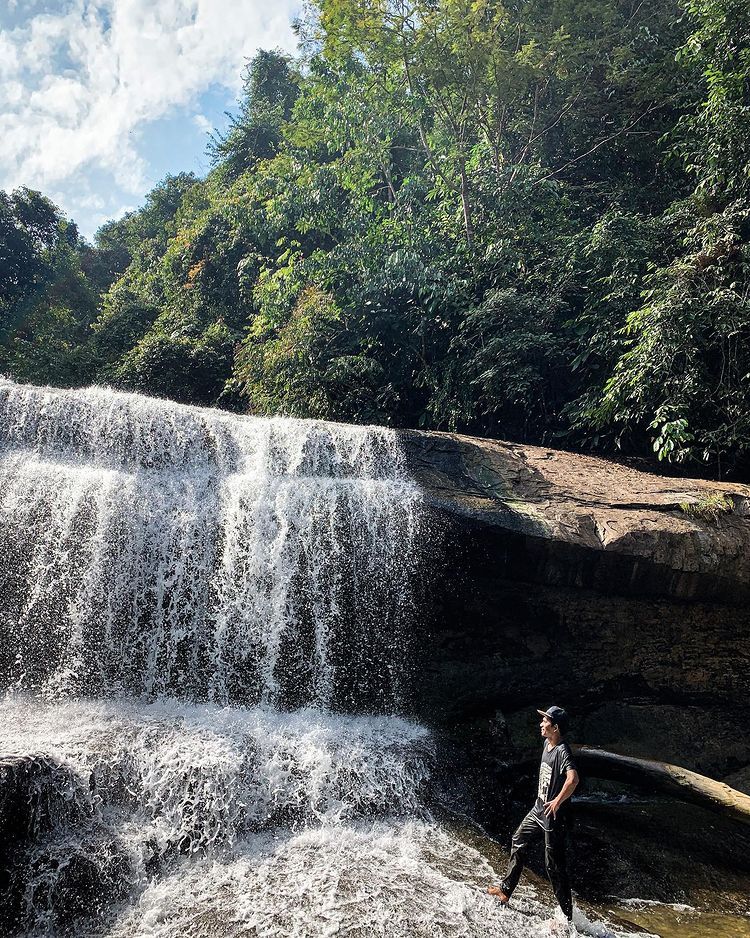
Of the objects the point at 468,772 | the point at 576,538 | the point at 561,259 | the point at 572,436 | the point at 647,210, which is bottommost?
the point at 468,772

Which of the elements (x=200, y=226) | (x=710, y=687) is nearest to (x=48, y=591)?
(x=710, y=687)

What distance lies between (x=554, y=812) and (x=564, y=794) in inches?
8.3

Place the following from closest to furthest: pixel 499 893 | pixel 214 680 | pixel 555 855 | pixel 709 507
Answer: pixel 555 855
pixel 499 893
pixel 214 680
pixel 709 507

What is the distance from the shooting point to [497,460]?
9.28 m

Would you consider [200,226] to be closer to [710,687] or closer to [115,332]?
[115,332]

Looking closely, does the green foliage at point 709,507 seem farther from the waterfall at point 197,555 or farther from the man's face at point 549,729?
the man's face at point 549,729

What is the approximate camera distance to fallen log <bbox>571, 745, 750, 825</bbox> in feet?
21.9

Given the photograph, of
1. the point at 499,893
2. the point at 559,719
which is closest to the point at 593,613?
the point at 559,719

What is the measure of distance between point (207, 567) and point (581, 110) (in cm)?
1303

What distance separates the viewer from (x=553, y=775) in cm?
477

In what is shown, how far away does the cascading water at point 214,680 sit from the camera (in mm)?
4969

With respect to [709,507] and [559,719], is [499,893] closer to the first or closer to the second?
[559,719]

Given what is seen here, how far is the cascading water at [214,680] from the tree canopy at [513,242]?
431cm

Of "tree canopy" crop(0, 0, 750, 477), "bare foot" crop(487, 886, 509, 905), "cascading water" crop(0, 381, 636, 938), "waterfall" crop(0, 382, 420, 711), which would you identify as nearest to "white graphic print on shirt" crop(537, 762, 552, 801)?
"bare foot" crop(487, 886, 509, 905)
